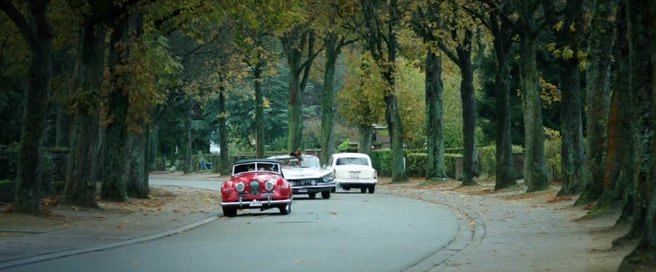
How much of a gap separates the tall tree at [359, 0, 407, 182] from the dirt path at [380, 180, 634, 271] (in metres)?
20.1

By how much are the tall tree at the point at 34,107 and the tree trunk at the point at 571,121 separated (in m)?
16.8

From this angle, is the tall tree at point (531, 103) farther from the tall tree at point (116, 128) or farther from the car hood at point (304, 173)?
the tall tree at point (116, 128)

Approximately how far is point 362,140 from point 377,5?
2151 cm

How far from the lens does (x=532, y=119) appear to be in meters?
37.9

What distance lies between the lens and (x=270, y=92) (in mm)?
101125

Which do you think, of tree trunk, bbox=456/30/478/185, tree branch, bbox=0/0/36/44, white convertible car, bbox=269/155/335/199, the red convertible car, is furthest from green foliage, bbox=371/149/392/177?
tree branch, bbox=0/0/36/44

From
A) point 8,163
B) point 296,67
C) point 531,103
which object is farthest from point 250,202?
point 296,67

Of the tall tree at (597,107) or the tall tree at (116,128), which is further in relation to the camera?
the tall tree at (116,128)

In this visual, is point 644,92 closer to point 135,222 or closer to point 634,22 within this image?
point 634,22

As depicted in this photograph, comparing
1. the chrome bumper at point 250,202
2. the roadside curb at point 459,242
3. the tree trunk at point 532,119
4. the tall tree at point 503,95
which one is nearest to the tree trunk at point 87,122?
the chrome bumper at point 250,202

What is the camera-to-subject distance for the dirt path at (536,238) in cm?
1434

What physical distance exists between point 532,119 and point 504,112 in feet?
12.2

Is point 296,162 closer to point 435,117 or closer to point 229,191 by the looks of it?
point 229,191

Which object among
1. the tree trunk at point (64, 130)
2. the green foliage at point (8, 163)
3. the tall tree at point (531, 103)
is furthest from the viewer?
the tree trunk at point (64, 130)
